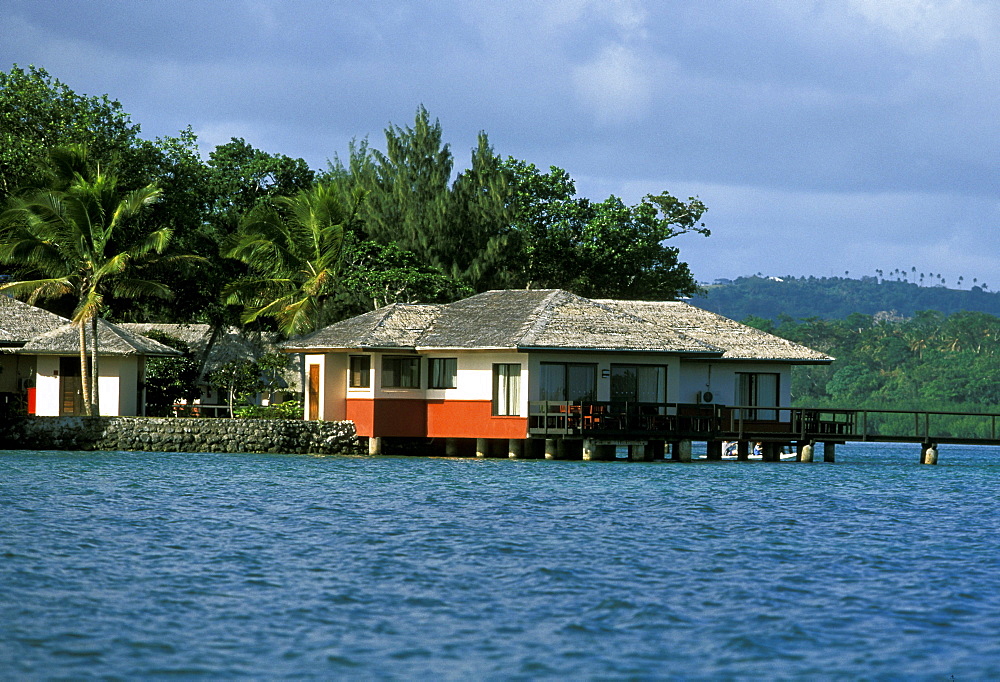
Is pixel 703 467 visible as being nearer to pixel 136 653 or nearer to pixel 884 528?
pixel 884 528

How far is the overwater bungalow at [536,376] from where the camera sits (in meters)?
39.3

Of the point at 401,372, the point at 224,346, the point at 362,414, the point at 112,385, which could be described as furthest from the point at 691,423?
the point at 224,346

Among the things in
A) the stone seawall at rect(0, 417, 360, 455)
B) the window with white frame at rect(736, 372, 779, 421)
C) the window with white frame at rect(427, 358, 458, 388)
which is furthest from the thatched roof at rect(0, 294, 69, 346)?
the window with white frame at rect(736, 372, 779, 421)

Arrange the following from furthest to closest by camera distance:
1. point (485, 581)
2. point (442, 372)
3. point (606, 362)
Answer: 1. point (442, 372)
2. point (606, 362)
3. point (485, 581)

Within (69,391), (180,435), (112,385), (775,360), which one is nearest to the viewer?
(180,435)

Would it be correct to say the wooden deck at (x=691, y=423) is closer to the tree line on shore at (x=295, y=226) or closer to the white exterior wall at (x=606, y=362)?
the white exterior wall at (x=606, y=362)

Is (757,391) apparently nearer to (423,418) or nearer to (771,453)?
(771,453)

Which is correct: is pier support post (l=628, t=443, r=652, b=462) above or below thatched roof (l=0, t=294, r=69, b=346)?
below

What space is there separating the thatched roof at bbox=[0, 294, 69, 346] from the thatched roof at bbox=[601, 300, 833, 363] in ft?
61.5

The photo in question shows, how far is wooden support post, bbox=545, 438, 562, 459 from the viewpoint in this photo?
4069cm

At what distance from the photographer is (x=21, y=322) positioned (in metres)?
46.7

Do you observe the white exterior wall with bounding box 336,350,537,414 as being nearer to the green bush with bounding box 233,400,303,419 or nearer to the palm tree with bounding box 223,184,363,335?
the green bush with bounding box 233,400,303,419

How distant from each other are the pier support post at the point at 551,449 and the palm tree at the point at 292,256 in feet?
36.6

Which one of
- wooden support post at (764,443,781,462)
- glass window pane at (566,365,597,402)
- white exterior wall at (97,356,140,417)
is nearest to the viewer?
glass window pane at (566,365,597,402)
